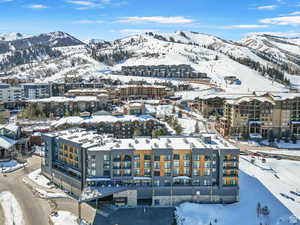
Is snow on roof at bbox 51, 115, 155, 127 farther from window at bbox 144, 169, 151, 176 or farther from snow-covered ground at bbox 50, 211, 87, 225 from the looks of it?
snow-covered ground at bbox 50, 211, 87, 225

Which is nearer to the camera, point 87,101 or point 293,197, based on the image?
point 293,197

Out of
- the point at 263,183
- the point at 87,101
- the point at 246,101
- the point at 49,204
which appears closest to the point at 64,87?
the point at 87,101

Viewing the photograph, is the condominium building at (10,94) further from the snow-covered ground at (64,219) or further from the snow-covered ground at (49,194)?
the snow-covered ground at (64,219)

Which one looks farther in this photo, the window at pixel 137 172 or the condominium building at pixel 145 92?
the condominium building at pixel 145 92

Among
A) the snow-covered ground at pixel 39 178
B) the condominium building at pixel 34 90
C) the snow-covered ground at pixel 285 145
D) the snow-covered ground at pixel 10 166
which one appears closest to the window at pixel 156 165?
the snow-covered ground at pixel 39 178

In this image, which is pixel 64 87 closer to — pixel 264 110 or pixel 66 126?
pixel 66 126
